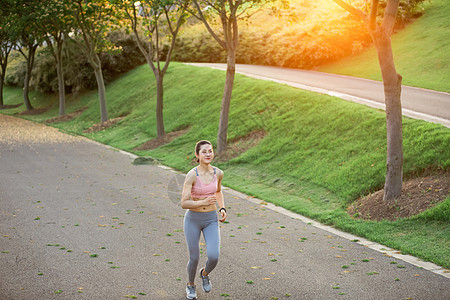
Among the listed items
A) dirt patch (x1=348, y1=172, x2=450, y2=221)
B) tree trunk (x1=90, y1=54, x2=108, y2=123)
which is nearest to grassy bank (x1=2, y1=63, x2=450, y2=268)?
dirt patch (x1=348, y1=172, x2=450, y2=221)

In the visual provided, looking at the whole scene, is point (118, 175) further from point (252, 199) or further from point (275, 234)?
point (275, 234)

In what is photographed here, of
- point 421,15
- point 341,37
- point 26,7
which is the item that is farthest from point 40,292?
point 421,15

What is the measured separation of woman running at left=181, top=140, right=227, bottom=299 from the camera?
6922 millimetres

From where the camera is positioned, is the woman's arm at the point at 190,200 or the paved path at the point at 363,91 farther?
the paved path at the point at 363,91

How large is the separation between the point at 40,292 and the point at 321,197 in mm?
8016

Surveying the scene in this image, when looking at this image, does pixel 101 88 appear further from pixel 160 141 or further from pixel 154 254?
pixel 154 254

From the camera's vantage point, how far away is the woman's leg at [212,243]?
22.7 ft

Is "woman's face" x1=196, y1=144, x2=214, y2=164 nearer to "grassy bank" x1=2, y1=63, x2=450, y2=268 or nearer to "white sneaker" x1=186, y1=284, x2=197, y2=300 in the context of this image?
"white sneaker" x1=186, y1=284, x2=197, y2=300

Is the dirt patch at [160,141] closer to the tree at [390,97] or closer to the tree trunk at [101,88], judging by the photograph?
the tree trunk at [101,88]

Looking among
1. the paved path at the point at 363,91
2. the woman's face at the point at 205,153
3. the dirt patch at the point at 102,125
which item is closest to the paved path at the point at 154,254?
the woman's face at the point at 205,153

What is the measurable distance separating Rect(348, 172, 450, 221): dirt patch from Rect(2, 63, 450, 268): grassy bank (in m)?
0.32

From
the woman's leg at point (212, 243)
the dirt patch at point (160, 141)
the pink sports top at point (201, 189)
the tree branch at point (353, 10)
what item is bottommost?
the dirt patch at point (160, 141)

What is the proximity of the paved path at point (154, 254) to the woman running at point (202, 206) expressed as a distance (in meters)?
0.67

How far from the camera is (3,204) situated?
13391mm
